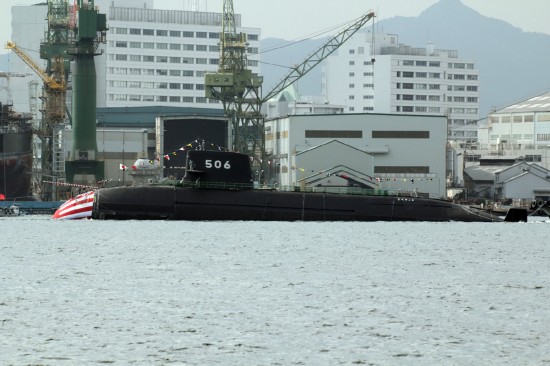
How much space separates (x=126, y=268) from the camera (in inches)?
2264

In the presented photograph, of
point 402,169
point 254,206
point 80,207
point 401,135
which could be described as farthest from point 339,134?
point 254,206

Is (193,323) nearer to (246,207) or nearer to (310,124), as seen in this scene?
(246,207)

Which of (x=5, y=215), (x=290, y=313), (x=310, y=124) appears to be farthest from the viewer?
(x=310, y=124)

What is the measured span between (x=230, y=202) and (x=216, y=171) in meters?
2.80

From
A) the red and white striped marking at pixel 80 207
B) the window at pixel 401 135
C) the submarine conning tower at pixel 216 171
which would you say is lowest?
the red and white striped marking at pixel 80 207

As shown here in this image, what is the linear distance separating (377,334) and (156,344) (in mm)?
6931

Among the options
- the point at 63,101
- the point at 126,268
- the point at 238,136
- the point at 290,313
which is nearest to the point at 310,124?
the point at 238,136

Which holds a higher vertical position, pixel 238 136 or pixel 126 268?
pixel 238 136

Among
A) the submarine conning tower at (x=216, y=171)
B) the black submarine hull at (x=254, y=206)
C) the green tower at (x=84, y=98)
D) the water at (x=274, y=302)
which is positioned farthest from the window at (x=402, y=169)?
the water at (x=274, y=302)

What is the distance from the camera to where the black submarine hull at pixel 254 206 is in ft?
300

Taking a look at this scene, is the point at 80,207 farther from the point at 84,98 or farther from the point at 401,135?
the point at 401,135

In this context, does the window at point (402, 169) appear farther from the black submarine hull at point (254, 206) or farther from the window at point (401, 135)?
the black submarine hull at point (254, 206)

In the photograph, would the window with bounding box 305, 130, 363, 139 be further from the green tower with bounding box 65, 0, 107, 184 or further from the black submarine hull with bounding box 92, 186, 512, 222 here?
the black submarine hull with bounding box 92, 186, 512, 222

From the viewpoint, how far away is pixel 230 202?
302 feet
